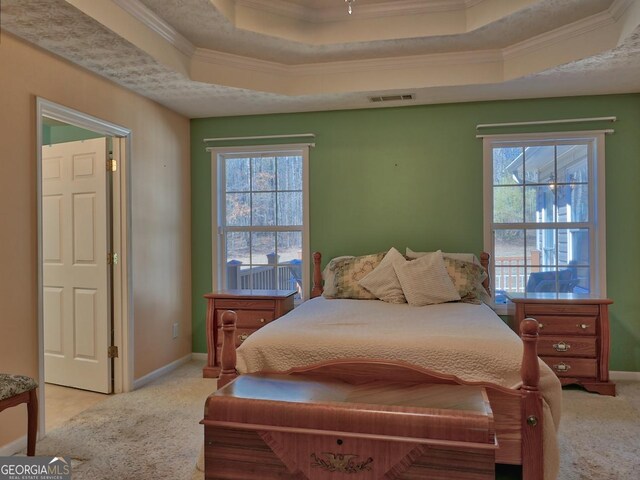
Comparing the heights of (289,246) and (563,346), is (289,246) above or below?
above

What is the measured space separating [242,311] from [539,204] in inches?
106

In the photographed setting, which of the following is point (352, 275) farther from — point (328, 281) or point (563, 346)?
point (563, 346)

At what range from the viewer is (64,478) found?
2172 millimetres

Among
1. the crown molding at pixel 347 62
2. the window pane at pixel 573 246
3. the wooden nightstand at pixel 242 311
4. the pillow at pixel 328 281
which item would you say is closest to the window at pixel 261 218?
the pillow at pixel 328 281

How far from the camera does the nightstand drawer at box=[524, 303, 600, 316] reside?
3.29 m

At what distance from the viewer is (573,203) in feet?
12.5

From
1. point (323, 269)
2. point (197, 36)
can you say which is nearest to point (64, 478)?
point (323, 269)

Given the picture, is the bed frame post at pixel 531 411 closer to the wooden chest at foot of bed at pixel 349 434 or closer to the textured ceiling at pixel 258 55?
the wooden chest at foot of bed at pixel 349 434

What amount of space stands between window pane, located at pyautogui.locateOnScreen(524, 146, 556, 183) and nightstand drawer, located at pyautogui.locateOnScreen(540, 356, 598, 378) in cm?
150

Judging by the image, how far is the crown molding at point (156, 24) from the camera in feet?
8.34

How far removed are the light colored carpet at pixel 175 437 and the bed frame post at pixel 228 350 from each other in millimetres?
520

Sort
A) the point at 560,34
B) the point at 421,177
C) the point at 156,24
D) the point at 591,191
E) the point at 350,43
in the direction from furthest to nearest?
the point at 421,177 < the point at 591,191 < the point at 350,43 < the point at 560,34 < the point at 156,24

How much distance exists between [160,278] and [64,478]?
1895 mm

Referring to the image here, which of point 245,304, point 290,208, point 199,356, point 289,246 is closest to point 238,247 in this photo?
point 289,246
